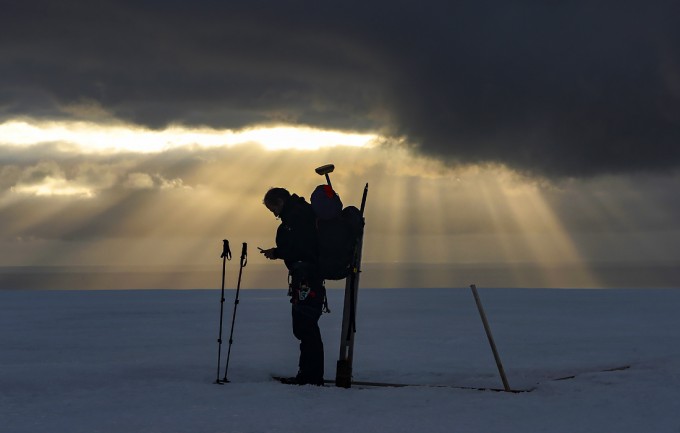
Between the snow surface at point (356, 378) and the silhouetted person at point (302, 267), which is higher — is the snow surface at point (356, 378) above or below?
below

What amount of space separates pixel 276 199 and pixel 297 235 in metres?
0.57

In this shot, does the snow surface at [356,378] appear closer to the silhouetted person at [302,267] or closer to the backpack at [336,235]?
the silhouetted person at [302,267]

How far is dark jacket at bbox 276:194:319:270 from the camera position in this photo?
9.83 m

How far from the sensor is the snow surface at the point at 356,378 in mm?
7262

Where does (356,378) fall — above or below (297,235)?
below

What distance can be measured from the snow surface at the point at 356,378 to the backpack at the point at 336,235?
5.09ft

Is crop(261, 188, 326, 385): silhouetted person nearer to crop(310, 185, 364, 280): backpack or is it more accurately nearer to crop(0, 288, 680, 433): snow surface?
crop(310, 185, 364, 280): backpack

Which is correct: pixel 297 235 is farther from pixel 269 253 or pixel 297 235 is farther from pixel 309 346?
pixel 309 346

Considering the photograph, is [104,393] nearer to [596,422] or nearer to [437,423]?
[437,423]

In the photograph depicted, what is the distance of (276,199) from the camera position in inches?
394

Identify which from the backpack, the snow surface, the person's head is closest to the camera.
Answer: the snow surface

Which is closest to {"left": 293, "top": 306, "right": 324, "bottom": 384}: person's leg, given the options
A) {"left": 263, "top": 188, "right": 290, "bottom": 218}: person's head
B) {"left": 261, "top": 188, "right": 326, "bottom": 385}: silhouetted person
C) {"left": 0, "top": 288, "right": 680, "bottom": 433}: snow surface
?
{"left": 261, "top": 188, "right": 326, "bottom": 385}: silhouetted person

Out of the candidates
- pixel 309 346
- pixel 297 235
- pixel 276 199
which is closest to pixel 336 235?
pixel 297 235

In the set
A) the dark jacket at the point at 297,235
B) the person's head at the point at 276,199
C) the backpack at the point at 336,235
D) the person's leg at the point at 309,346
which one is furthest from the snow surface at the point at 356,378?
the person's head at the point at 276,199
